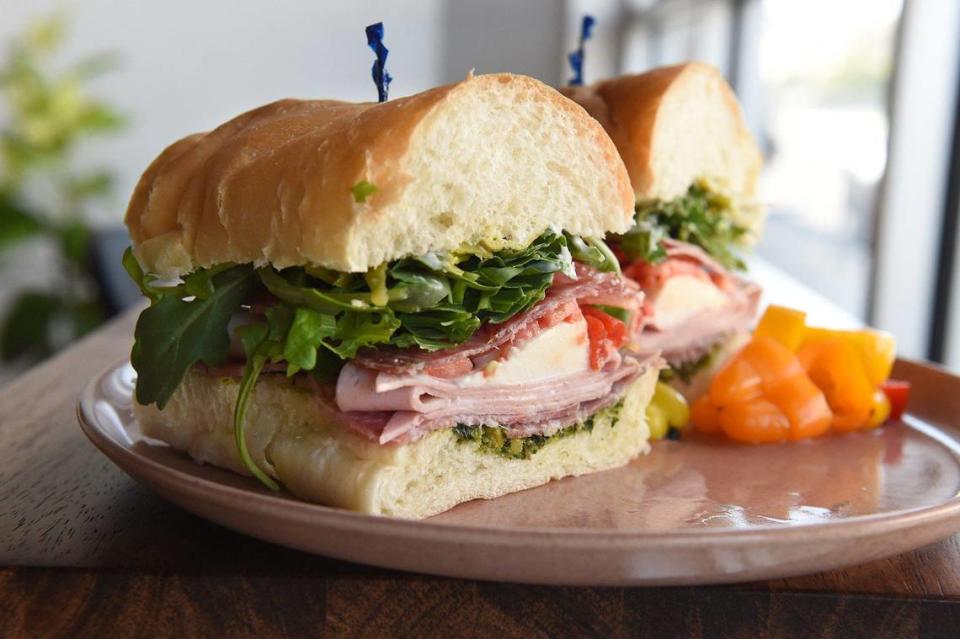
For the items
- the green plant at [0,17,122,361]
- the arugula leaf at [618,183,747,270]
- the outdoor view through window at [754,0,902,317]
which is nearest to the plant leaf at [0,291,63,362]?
the green plant at [0,17,122,361]

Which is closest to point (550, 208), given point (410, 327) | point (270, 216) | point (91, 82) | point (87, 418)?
point (410, 327)

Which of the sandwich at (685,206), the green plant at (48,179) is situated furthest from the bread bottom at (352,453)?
the green plant at (48,179)

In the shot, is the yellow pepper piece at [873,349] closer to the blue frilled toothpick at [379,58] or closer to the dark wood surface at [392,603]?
the dark wood surface at [392,603]

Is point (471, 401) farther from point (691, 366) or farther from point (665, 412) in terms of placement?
point (691, 366)

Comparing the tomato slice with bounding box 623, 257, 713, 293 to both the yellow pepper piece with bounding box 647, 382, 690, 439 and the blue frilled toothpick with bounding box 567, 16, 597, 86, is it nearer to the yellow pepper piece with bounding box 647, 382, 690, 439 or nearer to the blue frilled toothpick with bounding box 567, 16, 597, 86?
the yellow pepper piece with bounding box 647, 382, 690, 439

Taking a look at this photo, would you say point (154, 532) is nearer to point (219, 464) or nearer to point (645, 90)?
point (219, 464)

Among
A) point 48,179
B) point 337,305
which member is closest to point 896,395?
point 337,305
